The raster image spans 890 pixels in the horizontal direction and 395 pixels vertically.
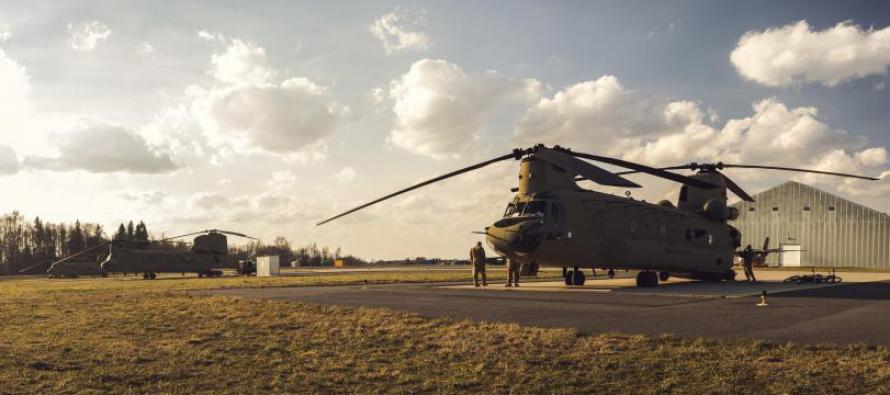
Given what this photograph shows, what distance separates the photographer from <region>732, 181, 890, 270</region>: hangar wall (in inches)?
2463

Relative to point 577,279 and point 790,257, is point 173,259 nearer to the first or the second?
point 577,279

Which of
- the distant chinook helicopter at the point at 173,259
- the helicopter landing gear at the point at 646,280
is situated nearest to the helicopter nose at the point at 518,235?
the helicopter landing gear at the point at 646,280

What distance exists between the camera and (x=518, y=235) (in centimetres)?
2036

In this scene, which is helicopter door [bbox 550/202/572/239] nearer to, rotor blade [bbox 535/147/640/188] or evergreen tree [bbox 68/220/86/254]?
rotor blade [bbox 535/147/640/188]

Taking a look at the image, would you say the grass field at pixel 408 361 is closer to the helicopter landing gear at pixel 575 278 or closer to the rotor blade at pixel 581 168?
the rotor blade at pixel 581 168

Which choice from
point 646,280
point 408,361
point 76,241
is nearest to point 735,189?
point 646,280

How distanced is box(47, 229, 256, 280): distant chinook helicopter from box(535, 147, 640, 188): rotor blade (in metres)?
30.4

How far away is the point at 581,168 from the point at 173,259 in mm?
40953

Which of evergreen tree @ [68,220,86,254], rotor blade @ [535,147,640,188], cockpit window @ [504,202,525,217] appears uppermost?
rotor blade @ [535,147,640,188]

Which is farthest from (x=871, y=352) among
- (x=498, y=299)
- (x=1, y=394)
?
(x=1, y=394)

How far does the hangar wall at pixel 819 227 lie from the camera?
6256 centimetres

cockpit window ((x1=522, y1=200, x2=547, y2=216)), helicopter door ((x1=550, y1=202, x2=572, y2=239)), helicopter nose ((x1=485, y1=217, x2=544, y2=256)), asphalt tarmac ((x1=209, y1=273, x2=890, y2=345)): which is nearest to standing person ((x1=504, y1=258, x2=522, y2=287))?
helicopter nose ((x1=485, y1=217, x2=544, y2=256))

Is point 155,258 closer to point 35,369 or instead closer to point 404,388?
point 35,369

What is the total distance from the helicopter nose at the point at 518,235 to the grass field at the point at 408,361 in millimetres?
8468
